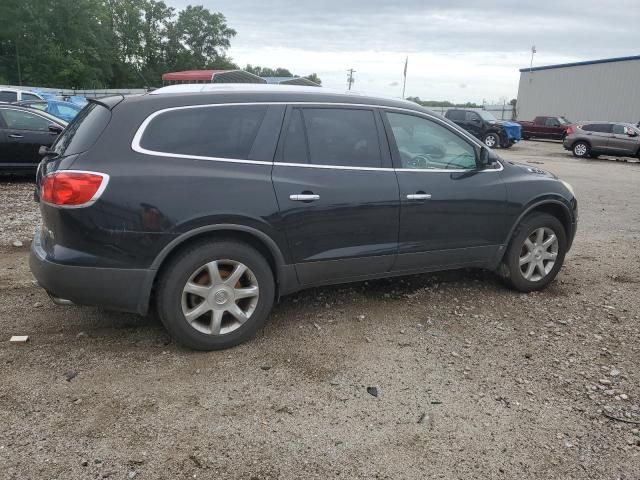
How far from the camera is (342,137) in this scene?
3.96 metres

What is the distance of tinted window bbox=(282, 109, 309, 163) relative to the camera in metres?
3.74

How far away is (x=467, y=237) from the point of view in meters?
4.48

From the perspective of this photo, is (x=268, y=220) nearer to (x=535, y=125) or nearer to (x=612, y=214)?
(x=612, y=214)

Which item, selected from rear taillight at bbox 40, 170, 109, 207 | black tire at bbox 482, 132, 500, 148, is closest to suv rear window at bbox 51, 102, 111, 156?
rear taillight at bbox 40, 170, 109, 207

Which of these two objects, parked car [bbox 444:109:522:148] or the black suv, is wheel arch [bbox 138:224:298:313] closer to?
the black suv

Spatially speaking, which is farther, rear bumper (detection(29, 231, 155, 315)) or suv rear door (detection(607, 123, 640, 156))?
suv rear door (detection(607, 123, 640, 156))

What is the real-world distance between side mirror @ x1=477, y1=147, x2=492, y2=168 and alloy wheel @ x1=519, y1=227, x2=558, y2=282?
80 centimetres

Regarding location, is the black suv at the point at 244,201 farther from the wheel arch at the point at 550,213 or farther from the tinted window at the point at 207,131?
the wheel arch at the point at 550,213

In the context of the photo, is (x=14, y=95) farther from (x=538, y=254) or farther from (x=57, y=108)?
(x=538, y=254)

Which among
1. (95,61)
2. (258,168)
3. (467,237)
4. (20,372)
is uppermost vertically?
(95,61)

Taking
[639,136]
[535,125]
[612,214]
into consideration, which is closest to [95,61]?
[535,125]

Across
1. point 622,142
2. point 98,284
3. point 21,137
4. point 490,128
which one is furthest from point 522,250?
point 490,128

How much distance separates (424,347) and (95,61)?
2582 inches

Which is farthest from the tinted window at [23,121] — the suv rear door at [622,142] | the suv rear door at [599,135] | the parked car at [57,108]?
the suv rear door at [622,142]
